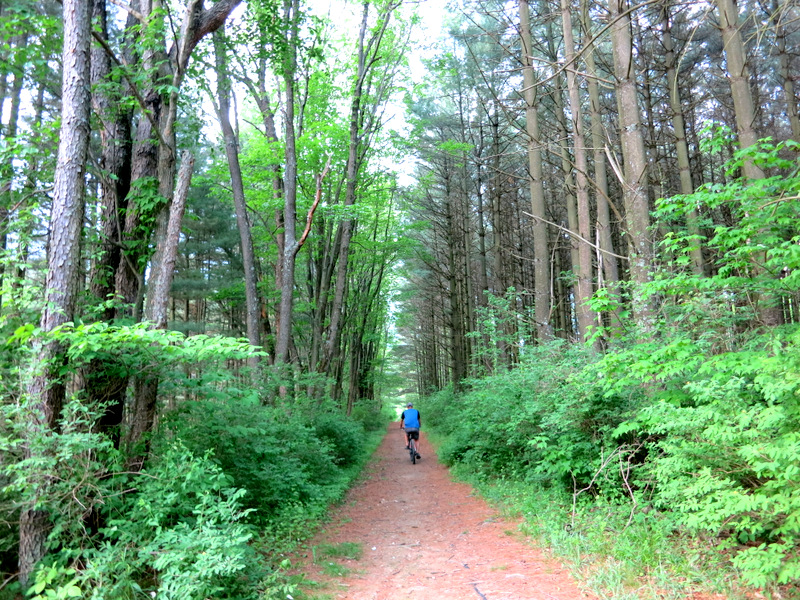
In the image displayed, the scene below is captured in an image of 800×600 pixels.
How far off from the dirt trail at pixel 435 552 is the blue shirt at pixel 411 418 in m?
3.75

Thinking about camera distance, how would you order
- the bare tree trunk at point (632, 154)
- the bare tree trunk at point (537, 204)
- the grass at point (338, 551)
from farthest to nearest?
the bare tree trunk at point (537, 204), the bare tree trunk at point (632, 154), the grass at point (338, 551)

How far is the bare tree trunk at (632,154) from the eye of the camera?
762cm

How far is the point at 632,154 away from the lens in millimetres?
7988

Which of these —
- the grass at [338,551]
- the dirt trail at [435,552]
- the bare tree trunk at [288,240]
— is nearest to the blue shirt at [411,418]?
the dirt trail at [435,552]

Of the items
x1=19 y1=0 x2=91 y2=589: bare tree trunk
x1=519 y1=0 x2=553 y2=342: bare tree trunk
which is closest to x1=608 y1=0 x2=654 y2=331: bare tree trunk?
x1=519 y1=0 x2=553 y2=342: bare tree trunk

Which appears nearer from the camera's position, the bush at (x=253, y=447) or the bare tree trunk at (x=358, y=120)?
the bush at (x=253, y=447)

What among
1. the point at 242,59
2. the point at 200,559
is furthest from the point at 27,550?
the point at 242,59

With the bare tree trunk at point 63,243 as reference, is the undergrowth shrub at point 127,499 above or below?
below


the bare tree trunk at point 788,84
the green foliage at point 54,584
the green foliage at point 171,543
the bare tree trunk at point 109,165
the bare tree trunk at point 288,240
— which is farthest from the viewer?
the bare tree trunk at point 288,240

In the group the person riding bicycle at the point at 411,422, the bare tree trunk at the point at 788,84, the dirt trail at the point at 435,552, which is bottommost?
the dirt trail at the point at 435,552

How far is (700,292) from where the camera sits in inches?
234

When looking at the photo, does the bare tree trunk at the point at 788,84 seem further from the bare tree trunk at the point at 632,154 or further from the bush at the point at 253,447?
the bush at the point at 253,447

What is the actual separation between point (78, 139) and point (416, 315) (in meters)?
32.2

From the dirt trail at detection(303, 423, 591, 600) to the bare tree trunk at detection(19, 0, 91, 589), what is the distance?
8.85 ft
